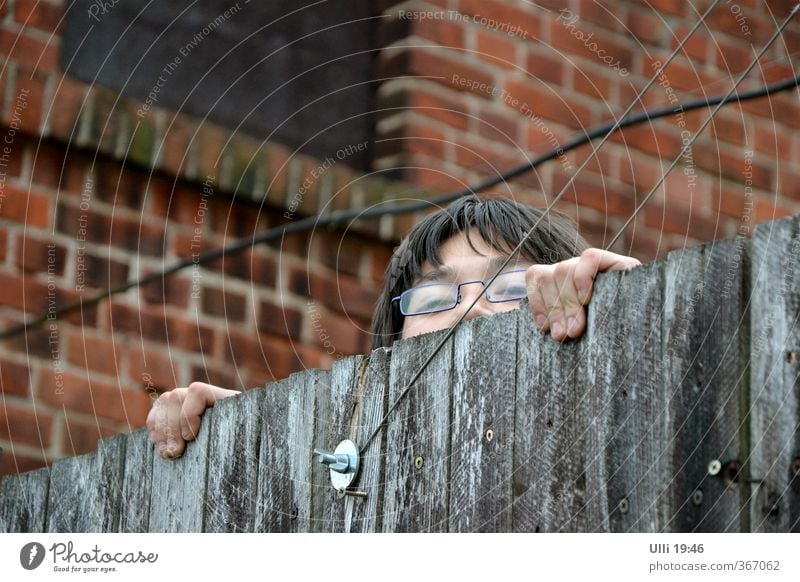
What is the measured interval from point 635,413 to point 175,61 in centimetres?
175

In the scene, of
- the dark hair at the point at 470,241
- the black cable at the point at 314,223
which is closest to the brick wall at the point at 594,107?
the black cable at the point at 314,223

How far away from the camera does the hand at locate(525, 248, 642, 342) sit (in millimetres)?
1350

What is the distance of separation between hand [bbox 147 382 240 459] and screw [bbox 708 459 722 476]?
739 mm

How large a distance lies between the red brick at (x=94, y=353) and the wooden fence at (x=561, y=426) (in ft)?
2.23

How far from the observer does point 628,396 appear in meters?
1.30

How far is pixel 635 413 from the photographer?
4.23 ft

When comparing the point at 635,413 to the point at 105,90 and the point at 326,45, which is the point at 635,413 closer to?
the point at 105,90

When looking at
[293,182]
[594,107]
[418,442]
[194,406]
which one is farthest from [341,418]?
[594,107]

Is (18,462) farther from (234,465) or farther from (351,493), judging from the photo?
(351,493)

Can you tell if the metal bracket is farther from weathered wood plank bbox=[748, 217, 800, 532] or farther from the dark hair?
the dark hair

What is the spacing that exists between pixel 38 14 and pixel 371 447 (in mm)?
1354

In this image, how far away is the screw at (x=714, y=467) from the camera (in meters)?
1.21
